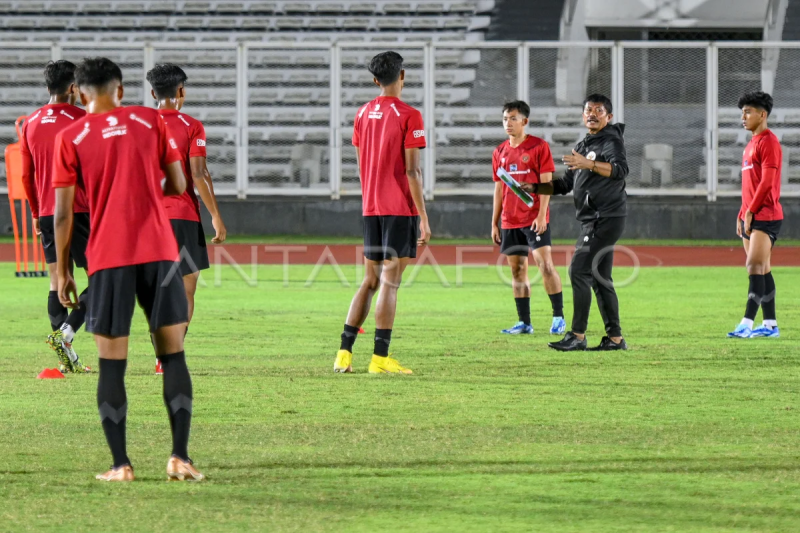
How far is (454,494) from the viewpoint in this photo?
5.14 m

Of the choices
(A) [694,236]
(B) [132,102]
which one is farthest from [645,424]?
(B) [132,102]

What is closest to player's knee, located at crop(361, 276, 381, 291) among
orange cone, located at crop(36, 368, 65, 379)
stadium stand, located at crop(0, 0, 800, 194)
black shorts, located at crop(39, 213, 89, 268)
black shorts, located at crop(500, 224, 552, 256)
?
black shorts, located at crop(39, 213, 89, 268)

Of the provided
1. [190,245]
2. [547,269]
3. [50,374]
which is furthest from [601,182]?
[50,374]

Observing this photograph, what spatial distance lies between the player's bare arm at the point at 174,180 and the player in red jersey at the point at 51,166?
314cm

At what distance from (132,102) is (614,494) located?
22.1 meters

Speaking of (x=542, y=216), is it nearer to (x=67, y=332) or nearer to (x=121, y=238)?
(x=67, y=332)

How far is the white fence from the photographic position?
23.6 m

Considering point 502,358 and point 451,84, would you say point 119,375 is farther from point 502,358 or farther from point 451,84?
point 451,84

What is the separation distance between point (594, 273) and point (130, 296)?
524cm

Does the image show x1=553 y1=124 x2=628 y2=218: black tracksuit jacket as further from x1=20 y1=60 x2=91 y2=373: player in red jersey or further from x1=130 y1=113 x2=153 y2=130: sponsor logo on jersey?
x1=130 y1=113 x2=153 y2=130: sponsor logo on jersey

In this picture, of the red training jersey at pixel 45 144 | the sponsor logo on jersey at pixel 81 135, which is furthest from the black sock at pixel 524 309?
the sponsor logo on jersey at pixel 81 135

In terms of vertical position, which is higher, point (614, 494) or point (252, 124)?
point (252, 124)

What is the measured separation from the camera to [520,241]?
37.5ft

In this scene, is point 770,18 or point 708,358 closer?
point 708,358
